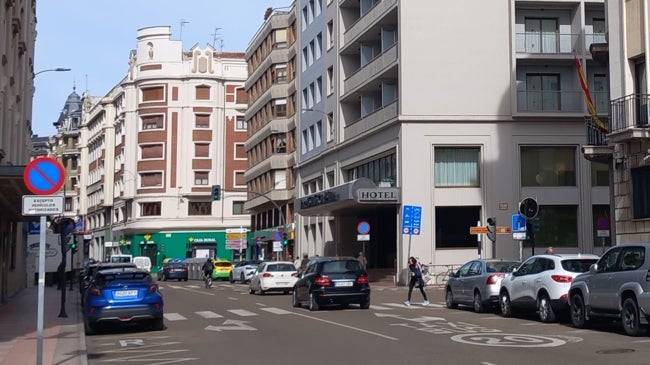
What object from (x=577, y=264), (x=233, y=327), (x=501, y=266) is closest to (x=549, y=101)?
(x=501, y=266)

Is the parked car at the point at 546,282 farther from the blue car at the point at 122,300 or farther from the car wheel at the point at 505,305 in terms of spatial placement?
the blue car at the point at 122,300

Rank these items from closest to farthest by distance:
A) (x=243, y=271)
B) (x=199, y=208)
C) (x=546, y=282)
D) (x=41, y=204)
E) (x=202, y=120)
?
(x=41, y=204)
(x=546, y=282)
(x=243, y=271)
(x=199, y=208)
(x=202, y=120)

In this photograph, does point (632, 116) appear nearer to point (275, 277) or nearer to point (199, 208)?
point (275, 277)

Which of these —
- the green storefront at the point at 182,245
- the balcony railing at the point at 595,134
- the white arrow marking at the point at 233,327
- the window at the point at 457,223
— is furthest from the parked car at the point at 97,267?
the green storefront at the point at 182,245

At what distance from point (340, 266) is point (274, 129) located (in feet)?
146

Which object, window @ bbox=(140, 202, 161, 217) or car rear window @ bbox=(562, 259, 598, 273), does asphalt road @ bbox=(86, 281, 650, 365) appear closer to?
car rear window @ bbox=(562, 259, 598, 273)

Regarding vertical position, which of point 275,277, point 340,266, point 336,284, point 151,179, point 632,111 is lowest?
point 275,277

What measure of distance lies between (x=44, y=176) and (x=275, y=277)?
25.1 metres

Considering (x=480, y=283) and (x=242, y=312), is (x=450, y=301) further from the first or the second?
(x=242, y=312)

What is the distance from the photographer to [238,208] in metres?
91.1

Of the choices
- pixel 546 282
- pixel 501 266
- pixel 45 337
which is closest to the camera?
pixel 45 337

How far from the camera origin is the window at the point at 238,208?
298ft

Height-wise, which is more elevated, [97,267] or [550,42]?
[550,42]

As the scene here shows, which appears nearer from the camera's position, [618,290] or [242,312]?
[618,290]
